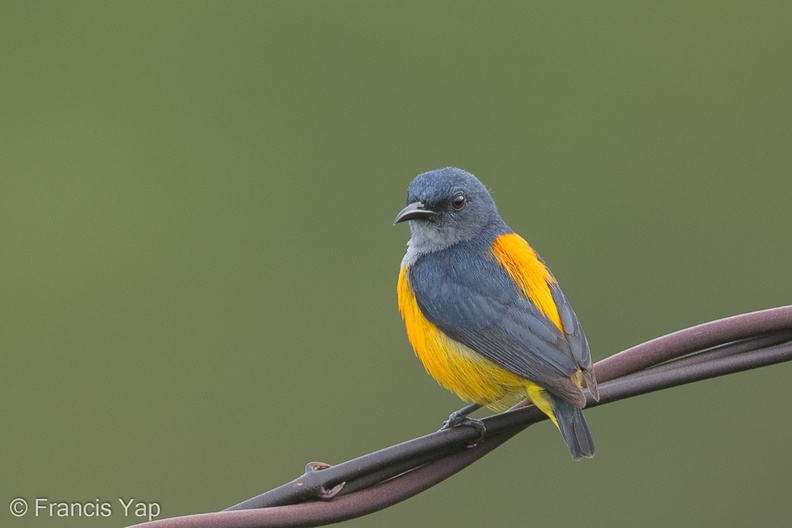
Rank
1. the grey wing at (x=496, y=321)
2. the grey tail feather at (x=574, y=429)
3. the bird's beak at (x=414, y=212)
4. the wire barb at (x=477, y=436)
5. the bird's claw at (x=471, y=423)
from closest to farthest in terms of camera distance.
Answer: the wire barb at (x=477, y=436) → the bird's claw at (x=471, y=423) → the grey tail feather at (x=574, y=429) → the grey wing at (x=496, y=321) → the bird's beak at (x=414, y=212)

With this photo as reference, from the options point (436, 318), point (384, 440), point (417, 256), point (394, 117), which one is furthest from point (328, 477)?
point (394, 117)

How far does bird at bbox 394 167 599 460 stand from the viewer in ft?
13.8

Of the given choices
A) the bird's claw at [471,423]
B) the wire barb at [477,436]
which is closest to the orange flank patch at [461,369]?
the bird's claw at [471,423]

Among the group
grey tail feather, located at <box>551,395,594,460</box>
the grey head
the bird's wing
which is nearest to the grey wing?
the bird's wing

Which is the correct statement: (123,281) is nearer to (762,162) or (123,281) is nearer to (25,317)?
(25,317)

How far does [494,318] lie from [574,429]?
0.61 meters

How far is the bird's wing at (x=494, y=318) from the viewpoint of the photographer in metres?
4.21

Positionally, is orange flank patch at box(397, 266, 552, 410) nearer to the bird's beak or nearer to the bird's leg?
the bird's leg

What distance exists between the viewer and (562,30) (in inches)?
366

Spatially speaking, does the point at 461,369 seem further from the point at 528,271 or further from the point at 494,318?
the point at 528,271

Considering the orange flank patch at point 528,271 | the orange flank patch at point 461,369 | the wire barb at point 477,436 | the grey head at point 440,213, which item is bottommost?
the wire barb at point 477,436

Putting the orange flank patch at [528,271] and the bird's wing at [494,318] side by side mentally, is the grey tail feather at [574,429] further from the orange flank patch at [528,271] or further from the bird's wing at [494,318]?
the orange flank patch at [528,271]

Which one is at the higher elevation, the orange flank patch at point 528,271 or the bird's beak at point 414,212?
the bird's beak at point 414,212

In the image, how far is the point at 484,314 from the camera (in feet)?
14.8
